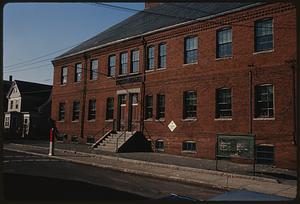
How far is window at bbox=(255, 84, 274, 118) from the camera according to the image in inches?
696

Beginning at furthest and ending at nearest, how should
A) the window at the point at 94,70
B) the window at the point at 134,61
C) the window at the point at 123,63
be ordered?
1. the window at the point at 94,70
2. the window at the point at 123,63
3. the window at the point at 134,61

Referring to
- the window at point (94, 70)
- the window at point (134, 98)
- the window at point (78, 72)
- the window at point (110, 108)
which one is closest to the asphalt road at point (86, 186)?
the window at point (134, 98)

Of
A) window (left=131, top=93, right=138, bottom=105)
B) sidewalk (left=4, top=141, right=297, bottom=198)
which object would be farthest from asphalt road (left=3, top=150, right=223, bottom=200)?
window (left=131, top=93, right=138, bottom=105)

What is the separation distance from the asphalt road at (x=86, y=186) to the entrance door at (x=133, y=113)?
34.4ft

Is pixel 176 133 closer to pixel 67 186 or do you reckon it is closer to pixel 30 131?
pixel 67 186

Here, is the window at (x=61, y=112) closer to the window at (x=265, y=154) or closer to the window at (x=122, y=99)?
the window at (x=122, y=99)

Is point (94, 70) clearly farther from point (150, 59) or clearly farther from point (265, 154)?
point (265, 154)

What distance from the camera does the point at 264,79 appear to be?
1789 cm

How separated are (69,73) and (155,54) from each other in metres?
11.9

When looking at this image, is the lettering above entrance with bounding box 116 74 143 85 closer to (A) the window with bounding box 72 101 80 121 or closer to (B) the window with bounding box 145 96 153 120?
(B) the window with bounding box 145 96 153 120

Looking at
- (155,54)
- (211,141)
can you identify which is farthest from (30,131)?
(211,141)

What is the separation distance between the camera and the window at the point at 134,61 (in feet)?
85.0

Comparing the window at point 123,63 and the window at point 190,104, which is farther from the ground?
Answer: the window at point 123,63

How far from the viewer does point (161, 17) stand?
86.7 feet
